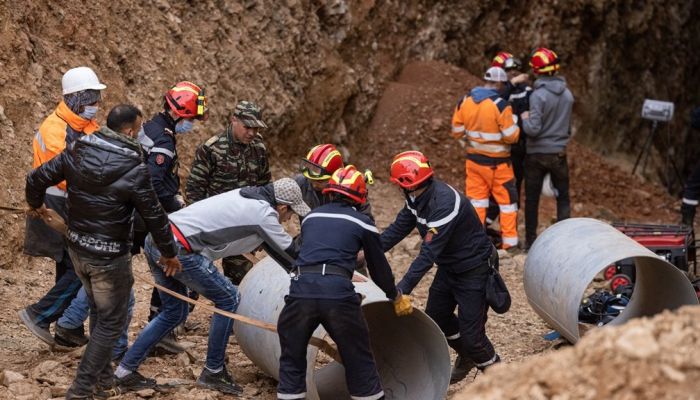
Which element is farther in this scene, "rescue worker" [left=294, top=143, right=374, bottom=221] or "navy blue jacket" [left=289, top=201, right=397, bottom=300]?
"rescue worker" [left=294, top=143, right=374, bottom=221]

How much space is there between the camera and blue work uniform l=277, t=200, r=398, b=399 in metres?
6.00

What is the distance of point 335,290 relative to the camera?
19.6 feet

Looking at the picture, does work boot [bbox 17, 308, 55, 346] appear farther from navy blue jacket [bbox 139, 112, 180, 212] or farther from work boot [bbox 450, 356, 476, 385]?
work boot [bbox 450, 356, 476, 385]

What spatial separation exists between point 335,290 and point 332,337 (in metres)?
0.29

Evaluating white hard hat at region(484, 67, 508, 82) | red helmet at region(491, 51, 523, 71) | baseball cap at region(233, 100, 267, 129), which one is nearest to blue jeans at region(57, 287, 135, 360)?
baseball cap at region(233, 100, 267, 129)

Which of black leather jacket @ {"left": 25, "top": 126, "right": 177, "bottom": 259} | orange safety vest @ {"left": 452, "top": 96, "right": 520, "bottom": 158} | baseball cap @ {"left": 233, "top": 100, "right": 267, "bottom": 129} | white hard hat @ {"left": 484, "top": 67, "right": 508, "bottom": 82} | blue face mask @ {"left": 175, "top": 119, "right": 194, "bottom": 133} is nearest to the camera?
black leather jacket @ {"left": 25, "top": 126, "right": 177, "bottom": 259}

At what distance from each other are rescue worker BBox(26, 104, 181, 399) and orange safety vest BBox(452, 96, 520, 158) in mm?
5458

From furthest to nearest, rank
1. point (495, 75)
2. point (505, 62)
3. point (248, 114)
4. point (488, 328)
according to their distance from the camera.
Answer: point (505, 62) < point (495, 75) < point (488, 328) < point (248, 114)

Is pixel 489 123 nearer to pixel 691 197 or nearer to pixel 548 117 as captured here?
pixel 548 117

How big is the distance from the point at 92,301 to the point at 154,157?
1576 mm

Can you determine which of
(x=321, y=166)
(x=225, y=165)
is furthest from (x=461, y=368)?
(x=225, y=165)

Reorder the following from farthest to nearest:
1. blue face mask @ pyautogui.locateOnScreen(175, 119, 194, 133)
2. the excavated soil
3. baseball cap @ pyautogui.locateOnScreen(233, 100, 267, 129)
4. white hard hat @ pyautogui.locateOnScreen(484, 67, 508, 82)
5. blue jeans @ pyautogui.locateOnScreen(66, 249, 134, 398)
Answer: white hard hat @ pyautogui.locateOnScreen(484, 67, 508, 82) < baseball cap @ pyautogui.locateOnScreen(233, 100, 267, 129) < blue face mask @ pyautogui.locateOnScreen(175, 119, 194, 133) < blue jeans @ pyautogui.locateOnScreen(66, 249, 134, 398) < the excavated soil

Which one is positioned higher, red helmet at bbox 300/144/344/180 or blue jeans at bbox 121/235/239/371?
red helmet at bbox 300/144/344/180

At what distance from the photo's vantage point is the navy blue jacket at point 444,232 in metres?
7.03
